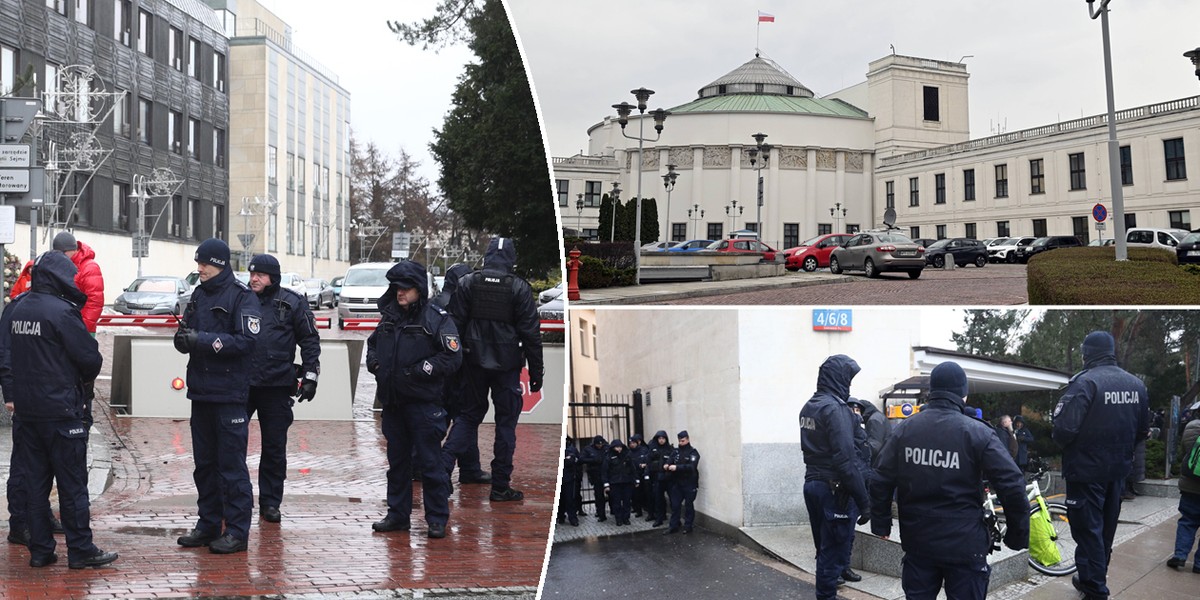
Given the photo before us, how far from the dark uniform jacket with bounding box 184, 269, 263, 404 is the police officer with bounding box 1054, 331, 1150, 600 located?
4268mm

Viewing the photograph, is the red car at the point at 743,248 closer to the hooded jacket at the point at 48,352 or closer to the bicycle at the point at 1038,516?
the bicycle at the point at 1038,516

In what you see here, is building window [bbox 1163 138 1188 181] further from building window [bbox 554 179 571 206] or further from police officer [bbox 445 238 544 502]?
building window [bbox 554 179 571 206]

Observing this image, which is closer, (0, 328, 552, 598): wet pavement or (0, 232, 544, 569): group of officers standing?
(0, 328, 552, 598): wet pavement

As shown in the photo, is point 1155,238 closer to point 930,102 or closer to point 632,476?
point 930,102

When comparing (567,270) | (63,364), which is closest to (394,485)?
(63,364)

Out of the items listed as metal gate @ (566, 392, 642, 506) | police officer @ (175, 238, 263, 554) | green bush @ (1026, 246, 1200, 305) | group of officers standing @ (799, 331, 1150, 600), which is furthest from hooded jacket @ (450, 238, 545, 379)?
green bush @ (1026, 246, 1200, 305)

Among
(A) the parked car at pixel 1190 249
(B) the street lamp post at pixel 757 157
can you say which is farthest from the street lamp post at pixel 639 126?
(A) the parked car at pixel 1190 249

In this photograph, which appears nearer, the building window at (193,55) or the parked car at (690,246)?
the parked car at (690,246)

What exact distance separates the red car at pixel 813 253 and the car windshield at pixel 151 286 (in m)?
20.6

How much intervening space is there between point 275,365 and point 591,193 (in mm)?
4446

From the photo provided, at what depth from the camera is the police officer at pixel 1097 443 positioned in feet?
15.3

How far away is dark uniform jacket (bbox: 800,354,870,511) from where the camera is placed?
13.2 ft

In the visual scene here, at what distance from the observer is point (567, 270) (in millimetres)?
3301

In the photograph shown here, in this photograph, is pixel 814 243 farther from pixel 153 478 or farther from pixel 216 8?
pixel 216 8
